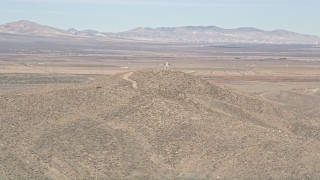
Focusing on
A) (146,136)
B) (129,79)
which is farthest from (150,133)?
(129,79)

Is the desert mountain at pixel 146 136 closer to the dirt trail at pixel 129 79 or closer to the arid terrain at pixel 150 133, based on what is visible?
the arid terrain at pixel 150 133

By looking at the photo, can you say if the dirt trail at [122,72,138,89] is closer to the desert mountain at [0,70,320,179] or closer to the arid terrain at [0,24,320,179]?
the arid terrain at [0,24,320,179]

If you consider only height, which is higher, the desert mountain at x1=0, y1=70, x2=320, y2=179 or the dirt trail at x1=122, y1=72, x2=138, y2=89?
the dirt trail at x1=122, y1=72, x2=138, y2=89

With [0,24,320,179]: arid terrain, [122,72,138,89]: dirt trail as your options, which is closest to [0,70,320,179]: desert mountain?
[0,24,320,179]: arid terrain

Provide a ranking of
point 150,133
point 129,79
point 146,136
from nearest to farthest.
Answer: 1. point 146,136
2. point 150,133
3. point 129,79

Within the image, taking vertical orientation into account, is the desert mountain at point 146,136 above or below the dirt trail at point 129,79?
below

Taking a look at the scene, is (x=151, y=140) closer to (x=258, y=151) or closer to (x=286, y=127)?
(x=258, y=151)

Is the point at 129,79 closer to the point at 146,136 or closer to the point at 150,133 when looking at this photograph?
the point at 150,133

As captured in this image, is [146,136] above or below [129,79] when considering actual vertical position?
below

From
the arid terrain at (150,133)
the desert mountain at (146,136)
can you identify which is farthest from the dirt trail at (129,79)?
the desert mountain at (146,136)
